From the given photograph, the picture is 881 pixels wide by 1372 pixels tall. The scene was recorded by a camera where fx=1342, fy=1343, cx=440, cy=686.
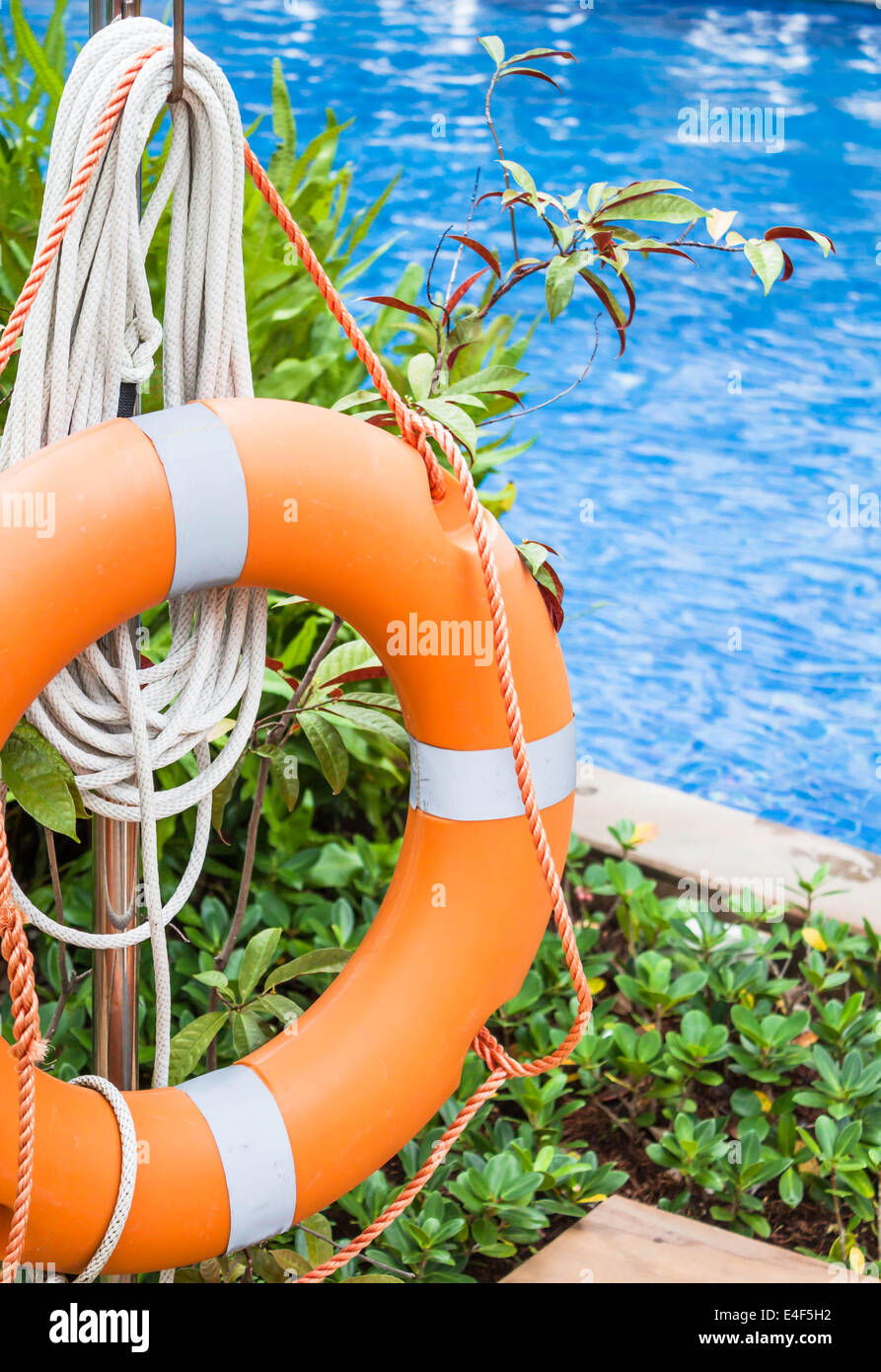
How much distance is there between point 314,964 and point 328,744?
22 centimetres

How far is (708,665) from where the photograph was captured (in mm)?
3738

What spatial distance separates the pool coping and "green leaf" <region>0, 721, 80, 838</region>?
44.9 inches

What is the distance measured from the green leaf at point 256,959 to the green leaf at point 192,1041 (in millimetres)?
31

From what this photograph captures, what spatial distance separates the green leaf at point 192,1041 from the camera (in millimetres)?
1272

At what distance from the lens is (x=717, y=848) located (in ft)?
6.77

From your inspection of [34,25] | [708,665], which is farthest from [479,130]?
[708,665]

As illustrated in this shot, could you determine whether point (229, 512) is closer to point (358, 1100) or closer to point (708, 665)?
point (358, 1100)

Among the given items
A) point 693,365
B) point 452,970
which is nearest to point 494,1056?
point 452,970

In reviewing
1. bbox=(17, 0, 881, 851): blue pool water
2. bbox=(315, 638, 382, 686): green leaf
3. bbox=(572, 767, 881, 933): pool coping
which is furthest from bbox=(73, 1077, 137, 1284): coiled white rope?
bbox=(17, 0, 881, 851): blue pool water

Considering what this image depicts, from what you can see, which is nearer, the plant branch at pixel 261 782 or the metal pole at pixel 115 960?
the metal pole at pixel 115 960

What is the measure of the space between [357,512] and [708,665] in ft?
9.28

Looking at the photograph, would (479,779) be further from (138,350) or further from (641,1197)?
(641,1197)

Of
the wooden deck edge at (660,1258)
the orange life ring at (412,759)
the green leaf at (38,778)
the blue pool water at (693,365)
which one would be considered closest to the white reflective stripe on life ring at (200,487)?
the orange life ring at (412,759)

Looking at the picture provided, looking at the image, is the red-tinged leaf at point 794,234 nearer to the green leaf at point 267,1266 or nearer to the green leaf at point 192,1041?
the green leaf at point 192,1041
